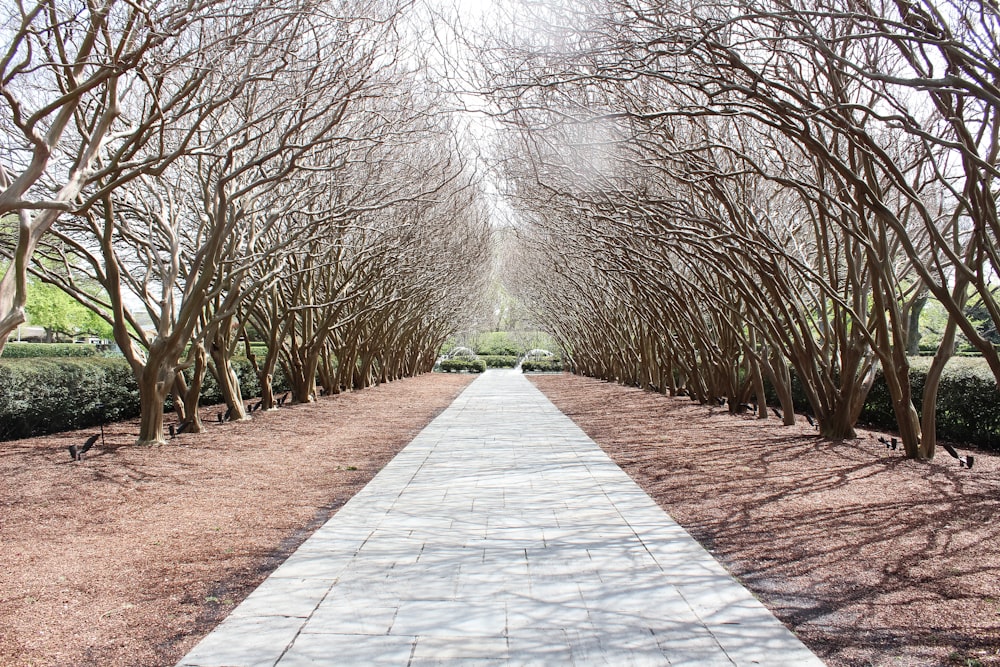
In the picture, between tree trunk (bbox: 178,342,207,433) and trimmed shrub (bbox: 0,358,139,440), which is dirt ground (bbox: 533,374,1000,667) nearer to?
tree trunk (bbox: 178,342,207,433)

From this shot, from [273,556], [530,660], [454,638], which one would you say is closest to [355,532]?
[273,556]

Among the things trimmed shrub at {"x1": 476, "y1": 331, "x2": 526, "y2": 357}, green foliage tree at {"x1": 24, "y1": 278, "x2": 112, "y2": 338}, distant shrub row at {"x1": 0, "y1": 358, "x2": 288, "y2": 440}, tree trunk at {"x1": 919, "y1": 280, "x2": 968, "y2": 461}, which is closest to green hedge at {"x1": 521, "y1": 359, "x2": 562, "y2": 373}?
trimmed shrub at {"x1": 476, "y1": 331, "x2": 526, "y2": 357}

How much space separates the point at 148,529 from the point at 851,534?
18.2 ft

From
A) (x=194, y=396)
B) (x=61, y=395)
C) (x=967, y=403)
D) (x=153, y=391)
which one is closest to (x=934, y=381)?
(x=967, y=403)

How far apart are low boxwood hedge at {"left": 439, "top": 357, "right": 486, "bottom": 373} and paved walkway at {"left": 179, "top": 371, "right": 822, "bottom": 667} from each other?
47.3 meters

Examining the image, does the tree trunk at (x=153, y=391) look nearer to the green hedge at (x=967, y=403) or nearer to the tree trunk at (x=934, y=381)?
the tree trunk at (x=934, y=381)

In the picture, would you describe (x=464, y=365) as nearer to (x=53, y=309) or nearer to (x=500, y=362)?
(x=500, y=362)

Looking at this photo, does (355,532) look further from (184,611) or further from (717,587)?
(717,587)

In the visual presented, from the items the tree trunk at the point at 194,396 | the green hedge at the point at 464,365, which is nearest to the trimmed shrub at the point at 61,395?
the tree trunk at the point at 194,396

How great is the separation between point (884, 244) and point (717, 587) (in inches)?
231

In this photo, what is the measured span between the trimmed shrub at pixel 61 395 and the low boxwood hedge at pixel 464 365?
3996 centimetres

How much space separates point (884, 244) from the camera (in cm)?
904

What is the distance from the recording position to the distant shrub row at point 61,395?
1227 centimetres

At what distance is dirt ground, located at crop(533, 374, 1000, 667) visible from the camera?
4.04 meters
